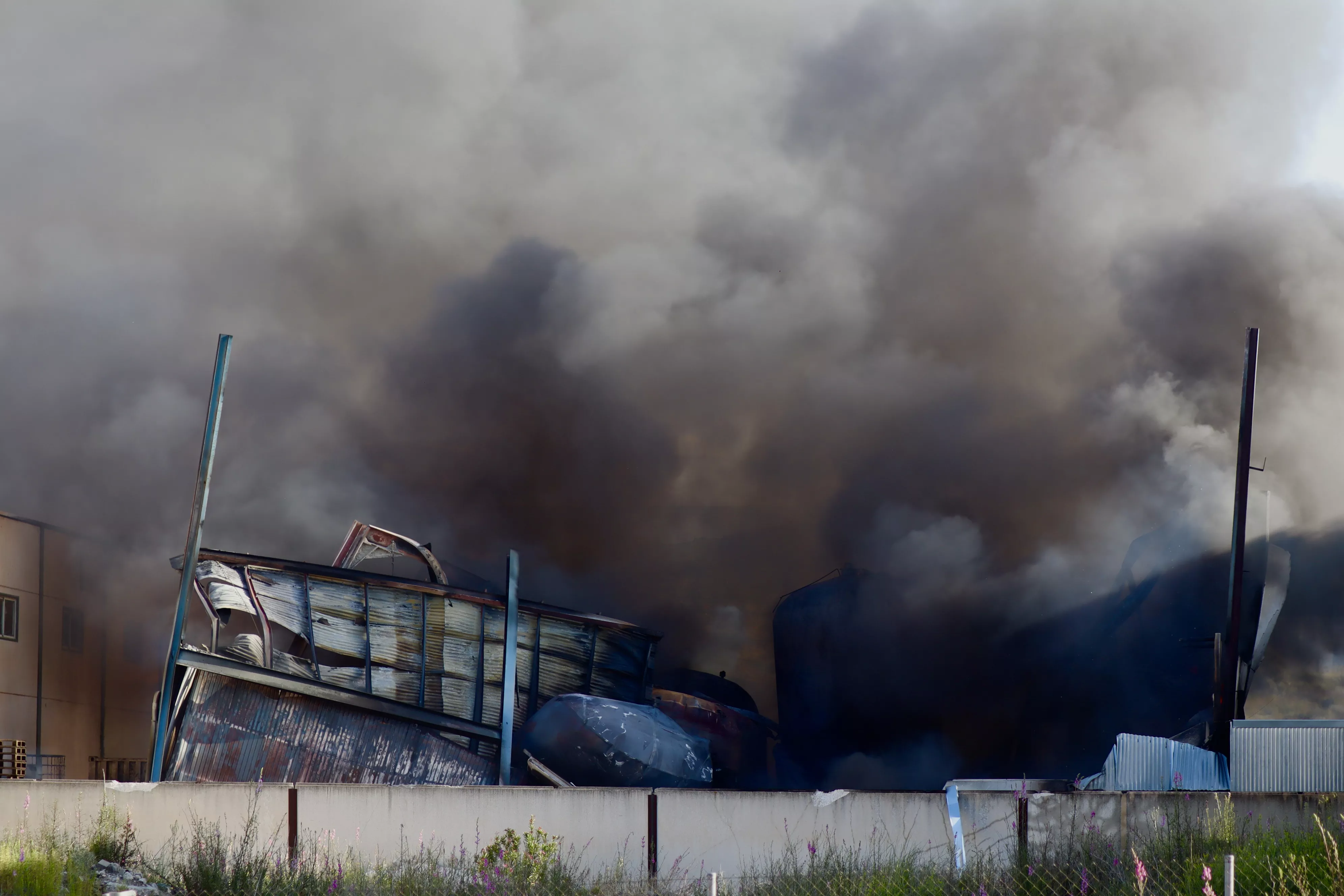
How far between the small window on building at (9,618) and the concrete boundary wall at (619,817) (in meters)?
17.1

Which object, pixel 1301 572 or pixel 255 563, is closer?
pixel 255 563

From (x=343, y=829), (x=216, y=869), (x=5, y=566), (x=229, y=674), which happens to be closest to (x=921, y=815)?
(x=343, y=829)

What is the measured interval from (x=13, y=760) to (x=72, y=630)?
1019 cm

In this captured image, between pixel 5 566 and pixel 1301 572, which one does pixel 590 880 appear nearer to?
pixel 1301 572

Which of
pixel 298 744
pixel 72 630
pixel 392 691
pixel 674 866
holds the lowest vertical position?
pixel 674 866

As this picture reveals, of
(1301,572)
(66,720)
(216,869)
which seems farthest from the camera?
(66,720)

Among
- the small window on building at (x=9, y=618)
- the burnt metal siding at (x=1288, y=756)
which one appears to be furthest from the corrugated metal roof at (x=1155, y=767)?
the small window on building at (x=9, y=618)

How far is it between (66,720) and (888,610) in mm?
19422

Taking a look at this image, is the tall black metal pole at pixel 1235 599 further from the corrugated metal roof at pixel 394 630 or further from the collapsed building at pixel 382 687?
the corrugated metal roof at pixel 394 630

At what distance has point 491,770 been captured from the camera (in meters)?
17.3

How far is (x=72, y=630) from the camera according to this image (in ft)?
91.5

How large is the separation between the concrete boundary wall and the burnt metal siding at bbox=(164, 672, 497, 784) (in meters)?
5.30

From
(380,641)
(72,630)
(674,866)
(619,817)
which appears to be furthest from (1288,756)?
(72,630)

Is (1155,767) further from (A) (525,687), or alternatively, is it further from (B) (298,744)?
(B) (298,744)
